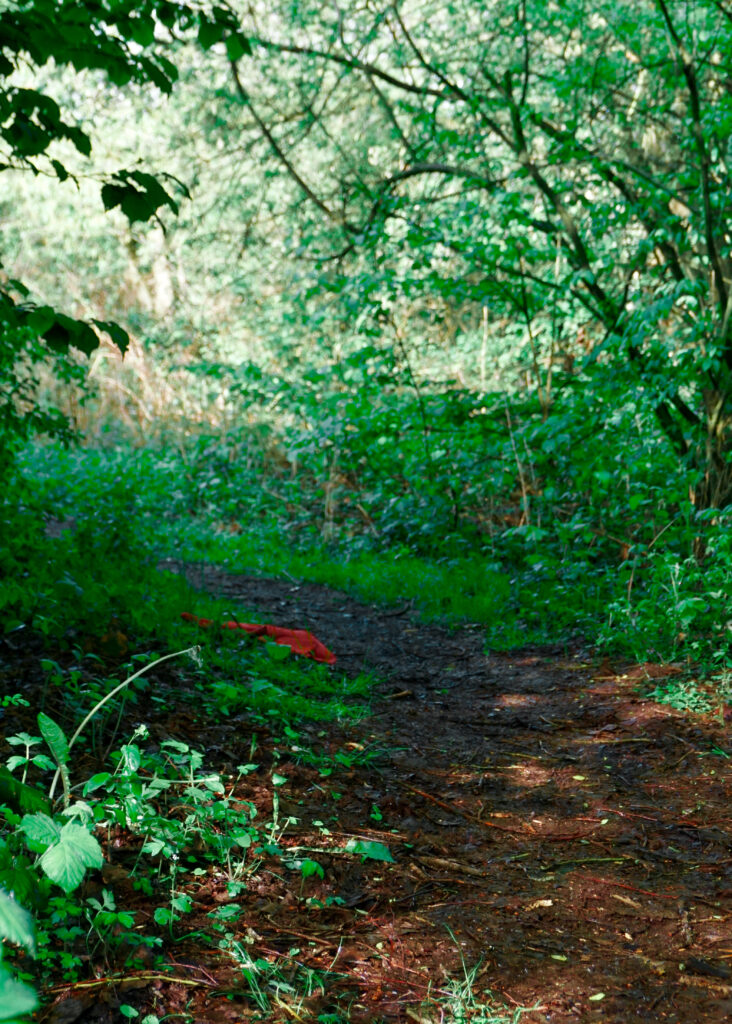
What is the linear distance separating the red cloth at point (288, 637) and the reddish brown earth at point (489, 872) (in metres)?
0.43

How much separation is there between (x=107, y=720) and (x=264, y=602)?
2.99 m

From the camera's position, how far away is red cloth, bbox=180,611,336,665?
442 centimetres

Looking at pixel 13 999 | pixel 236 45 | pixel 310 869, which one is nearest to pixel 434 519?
pixel 236 45

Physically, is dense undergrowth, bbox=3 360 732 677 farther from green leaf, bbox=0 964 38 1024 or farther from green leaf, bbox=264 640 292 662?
green leaf, bbox=0 964 38 1024

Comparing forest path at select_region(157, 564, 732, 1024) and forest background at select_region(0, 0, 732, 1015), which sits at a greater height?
forest background at select_region(0, 0, 732, 1015)

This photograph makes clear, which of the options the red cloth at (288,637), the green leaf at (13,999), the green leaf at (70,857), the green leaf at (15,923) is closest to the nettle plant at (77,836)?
the green leaf at (70,857)

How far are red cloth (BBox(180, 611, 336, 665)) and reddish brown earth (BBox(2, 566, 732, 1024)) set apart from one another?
0.43m

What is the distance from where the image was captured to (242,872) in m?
2.22

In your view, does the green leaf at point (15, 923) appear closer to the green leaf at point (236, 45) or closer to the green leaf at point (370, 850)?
the green leaf at point (370, 850)

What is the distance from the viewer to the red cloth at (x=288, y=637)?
4.42 metres

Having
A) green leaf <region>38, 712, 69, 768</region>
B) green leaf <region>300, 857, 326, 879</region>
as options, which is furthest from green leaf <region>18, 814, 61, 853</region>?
green leaf <region>300, 857, 326, 879</region>

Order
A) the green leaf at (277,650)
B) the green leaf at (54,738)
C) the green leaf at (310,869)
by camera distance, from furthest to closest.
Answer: the green leaf at (277,650) → the green leaf at (310,869) → the green leaf at (54,738)

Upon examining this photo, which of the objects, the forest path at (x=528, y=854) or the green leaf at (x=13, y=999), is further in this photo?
the forest path at (x=528, y=854)

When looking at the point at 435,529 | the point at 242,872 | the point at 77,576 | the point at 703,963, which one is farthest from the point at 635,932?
the point at 435,529
